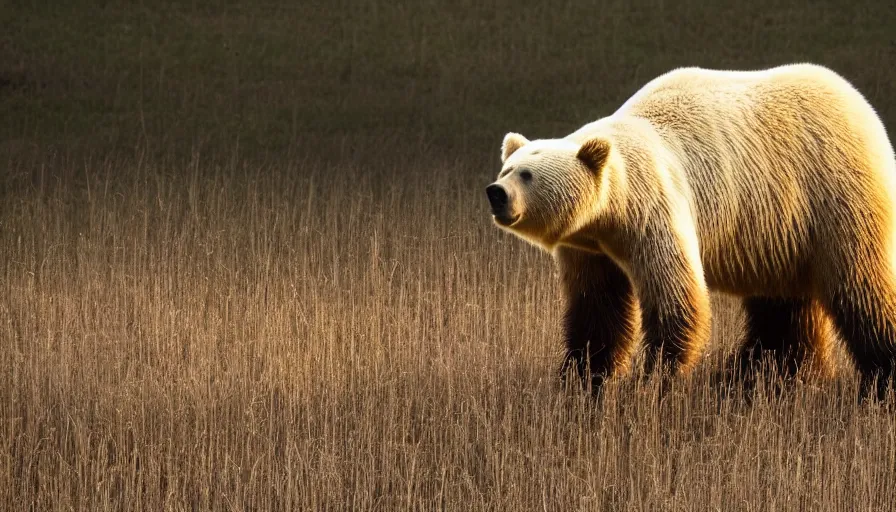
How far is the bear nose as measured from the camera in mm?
5270

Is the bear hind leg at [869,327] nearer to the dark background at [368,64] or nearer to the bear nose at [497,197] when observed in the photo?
the bear nose at [497,197]

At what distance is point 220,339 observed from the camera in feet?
24.4

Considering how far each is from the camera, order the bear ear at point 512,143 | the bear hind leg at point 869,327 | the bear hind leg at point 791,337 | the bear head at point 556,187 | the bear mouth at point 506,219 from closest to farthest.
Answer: the bear mouth at point 506,219
the bear head at point 556,187
the bear ear at point 512,143
the bear hind leg at point 869,327
the bear hind leg at point 791,337

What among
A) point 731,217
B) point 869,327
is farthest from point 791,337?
point 731,217

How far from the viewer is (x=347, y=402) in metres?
6.39

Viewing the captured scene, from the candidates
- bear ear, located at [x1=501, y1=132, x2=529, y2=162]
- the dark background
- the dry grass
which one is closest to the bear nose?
bear ear, located at [x1=501, y1=132, x2=529, y2=162]

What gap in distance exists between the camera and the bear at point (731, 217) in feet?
18.7

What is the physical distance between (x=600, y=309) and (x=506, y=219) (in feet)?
3.05

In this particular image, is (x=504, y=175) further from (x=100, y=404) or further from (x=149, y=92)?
(x=149, y=92)

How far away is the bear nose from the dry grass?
930 millimetres

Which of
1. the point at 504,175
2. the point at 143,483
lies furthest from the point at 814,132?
the point at 143,483

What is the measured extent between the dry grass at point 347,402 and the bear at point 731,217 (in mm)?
268

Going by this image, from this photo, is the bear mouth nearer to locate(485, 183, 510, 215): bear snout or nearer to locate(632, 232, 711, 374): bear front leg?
locate(485, 183, 510, 215): bear snout

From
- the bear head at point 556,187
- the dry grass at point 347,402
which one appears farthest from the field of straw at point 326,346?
the bear head at point 556,187
